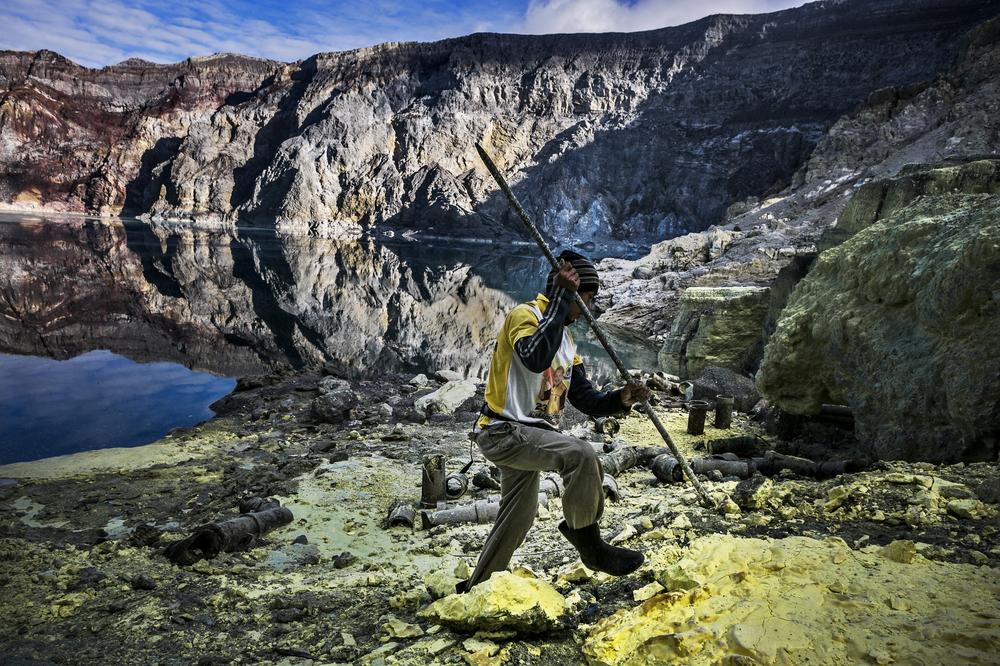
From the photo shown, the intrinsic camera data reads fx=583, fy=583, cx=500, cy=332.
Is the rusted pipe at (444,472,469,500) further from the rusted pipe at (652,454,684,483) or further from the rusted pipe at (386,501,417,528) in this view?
the rusted pipe at (652,454,684,483)

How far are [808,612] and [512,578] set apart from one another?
1.46 metres

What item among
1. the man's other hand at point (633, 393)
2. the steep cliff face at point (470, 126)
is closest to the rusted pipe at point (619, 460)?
the man's other hand at point (633, 393)

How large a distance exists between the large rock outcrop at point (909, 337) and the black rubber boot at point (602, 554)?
328cm

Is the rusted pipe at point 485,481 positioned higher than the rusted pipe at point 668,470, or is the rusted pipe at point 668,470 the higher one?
the rusted pipe at point 668,470

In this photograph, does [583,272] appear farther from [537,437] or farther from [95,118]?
[95,118]

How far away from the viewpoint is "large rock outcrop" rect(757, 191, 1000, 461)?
4633 millimetres

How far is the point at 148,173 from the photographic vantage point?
3317 inches

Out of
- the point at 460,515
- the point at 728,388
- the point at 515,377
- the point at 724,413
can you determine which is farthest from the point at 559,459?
the point at 728,388

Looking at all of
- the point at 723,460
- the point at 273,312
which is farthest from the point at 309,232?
the point at 723,460

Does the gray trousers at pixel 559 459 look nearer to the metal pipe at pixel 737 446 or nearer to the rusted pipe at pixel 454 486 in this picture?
the rusted pipe at pixel 454 486

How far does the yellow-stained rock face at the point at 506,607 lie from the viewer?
3.00 m

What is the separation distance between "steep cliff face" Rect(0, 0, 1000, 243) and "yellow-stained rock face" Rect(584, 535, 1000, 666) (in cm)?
6635

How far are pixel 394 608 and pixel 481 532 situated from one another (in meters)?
1.67

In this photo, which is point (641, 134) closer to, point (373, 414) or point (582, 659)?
point (373, 414)
